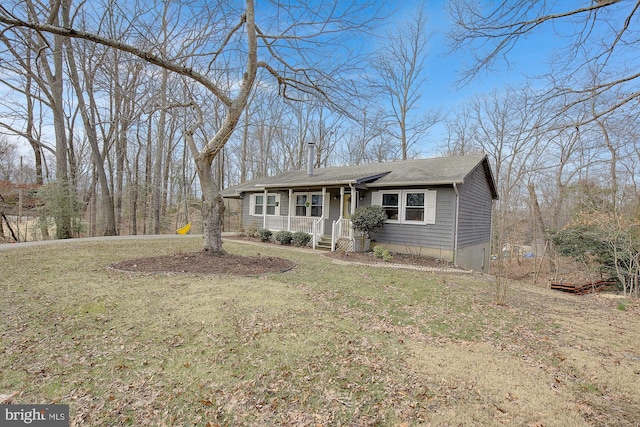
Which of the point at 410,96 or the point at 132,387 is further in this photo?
the point at 410,96

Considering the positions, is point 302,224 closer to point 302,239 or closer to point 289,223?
point 289,223

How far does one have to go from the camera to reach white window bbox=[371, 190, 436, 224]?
37.3ft

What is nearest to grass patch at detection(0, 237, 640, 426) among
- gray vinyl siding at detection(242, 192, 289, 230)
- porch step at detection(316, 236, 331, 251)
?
porch step at detection(316, 236, 331, 251)

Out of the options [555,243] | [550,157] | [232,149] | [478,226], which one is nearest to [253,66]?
[478,226]

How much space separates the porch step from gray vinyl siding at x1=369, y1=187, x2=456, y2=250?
9.09 feet

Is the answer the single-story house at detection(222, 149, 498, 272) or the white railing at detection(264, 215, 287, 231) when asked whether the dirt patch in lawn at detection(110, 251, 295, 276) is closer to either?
the single-story house at detection(222, 149, 498, 272)

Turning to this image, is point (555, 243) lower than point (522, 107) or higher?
lower

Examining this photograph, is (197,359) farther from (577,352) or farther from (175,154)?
(175,154)

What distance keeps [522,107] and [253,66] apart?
5.69 m

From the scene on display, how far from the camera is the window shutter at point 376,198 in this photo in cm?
1252

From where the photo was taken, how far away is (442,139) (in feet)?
74.7

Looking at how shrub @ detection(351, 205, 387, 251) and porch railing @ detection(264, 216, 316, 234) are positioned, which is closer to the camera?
shrub @ detection(351, 205, 387, 251)

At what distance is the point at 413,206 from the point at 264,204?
7714 millimetres

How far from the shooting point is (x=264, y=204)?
15.8 meters
